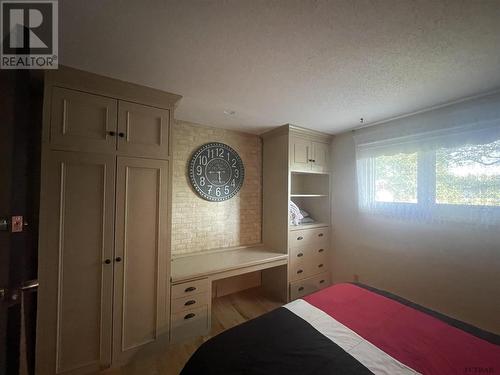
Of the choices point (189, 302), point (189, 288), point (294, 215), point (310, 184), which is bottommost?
point (189, 302)

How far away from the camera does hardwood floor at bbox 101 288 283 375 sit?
151cm

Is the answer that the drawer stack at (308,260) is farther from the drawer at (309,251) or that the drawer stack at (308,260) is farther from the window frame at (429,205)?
the window frame at (429,205)

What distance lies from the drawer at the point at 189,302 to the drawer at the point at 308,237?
118 cm

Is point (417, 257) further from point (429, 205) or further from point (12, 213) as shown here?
point (12, 213)

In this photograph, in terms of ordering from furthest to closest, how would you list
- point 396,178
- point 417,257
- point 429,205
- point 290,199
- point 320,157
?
point 320,157 < point 290,199 < point 396,178 < point 417,257 < point 429,205

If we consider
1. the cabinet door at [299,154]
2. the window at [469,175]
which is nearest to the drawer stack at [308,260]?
the cabinet door at [299,154]

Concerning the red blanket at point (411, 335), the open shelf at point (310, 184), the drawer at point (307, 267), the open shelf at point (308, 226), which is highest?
the open shelf at point (310, 184)

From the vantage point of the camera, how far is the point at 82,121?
4.64 feet

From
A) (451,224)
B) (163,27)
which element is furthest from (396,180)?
(163,27)

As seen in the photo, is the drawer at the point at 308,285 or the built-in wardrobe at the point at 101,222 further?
the drawer at the point at 308,285

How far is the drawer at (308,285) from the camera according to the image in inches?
98.9

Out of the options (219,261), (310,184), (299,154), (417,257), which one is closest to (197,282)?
(219,261)

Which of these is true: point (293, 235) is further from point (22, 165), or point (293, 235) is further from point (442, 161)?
point (22, 165)

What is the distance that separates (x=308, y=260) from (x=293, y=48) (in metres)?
2.43
